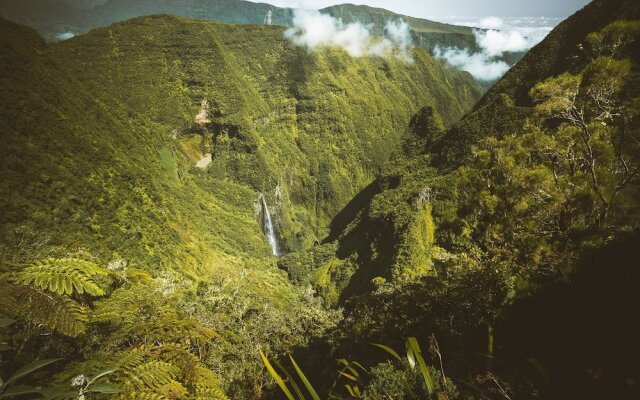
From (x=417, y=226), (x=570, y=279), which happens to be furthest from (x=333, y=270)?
(x=570, y=279)

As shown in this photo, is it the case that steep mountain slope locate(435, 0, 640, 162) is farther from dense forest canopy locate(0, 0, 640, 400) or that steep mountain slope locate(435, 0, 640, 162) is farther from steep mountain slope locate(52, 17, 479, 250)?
steep mountain slope locate(52, 17, 479, 250)

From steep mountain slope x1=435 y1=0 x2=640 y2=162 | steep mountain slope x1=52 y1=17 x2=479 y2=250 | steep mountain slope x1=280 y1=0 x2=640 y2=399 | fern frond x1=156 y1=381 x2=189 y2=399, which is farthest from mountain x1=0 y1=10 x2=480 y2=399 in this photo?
steep mountain slope x1=435 y1=0 x2=640 y2=162

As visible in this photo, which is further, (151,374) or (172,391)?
(172,391)

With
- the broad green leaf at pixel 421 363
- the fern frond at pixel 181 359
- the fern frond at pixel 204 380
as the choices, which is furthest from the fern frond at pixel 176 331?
the broad green leaf at pixel 421 363

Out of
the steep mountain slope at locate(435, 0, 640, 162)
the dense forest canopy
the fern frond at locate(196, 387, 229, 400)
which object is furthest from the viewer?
the steep mountain slope at locate(435, 0, 640, 162)

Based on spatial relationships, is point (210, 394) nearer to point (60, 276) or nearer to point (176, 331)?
point (176, 331)

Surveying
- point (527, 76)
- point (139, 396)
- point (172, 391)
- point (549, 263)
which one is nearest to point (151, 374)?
point (139, 396)
